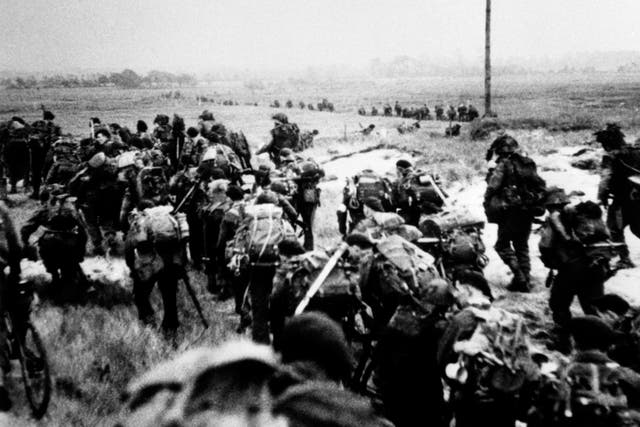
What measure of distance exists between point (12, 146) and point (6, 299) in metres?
10.9

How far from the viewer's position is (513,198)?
7262 millimetres

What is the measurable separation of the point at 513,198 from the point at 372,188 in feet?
6.98

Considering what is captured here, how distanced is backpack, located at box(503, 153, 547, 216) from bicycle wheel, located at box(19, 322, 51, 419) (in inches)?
239

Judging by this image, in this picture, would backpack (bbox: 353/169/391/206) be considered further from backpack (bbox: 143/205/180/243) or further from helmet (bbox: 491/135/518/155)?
backpack (bbox: 143/205/180/243)

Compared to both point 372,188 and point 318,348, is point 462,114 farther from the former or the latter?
point 318,348

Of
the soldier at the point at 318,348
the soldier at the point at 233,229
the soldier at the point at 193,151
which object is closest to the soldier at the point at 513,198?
the soldier at the point at 233,229

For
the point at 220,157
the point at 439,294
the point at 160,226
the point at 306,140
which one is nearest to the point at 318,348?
the point at 439,294

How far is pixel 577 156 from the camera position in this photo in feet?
50.5

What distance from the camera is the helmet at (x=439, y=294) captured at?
3846 millimetres

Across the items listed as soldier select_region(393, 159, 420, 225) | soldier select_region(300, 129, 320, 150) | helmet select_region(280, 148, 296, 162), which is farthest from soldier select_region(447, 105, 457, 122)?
soldier select_region(393, 159, 420, 225)

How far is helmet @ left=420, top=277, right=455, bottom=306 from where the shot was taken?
385 centimetres

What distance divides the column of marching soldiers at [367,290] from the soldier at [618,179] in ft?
0.07

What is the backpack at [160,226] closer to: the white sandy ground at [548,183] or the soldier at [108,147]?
the white sandy ground at [548,183]

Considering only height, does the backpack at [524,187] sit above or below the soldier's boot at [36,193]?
above
